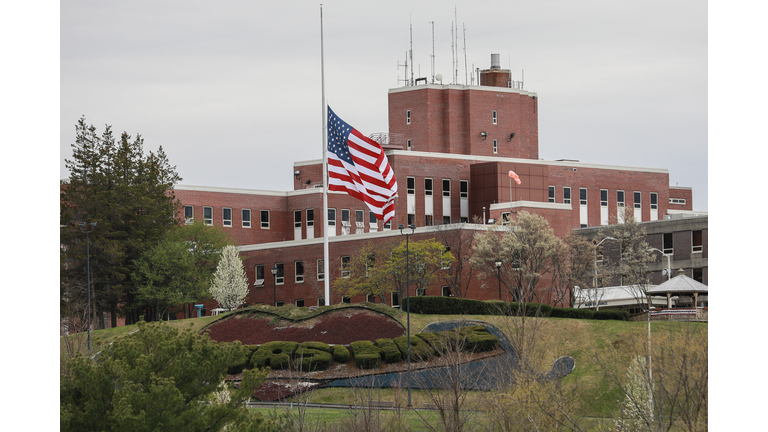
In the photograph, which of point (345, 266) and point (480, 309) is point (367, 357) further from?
Result: point (345, 266)

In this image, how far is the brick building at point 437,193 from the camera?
3044 inches

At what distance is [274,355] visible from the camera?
44781mm

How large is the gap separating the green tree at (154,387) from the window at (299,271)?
50.0m

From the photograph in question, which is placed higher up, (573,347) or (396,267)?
(396,267)

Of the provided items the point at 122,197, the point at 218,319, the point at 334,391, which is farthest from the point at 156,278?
the point at 334,391

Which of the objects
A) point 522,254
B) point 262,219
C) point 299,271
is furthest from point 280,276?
point 522,254

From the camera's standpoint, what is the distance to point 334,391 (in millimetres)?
43719

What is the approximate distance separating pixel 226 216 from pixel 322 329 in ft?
127

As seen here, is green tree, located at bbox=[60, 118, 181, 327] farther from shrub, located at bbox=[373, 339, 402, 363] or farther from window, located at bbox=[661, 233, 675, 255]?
window, located at bbox=[661, 233, 675, 255]

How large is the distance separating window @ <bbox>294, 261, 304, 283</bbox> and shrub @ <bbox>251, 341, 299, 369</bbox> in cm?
3057

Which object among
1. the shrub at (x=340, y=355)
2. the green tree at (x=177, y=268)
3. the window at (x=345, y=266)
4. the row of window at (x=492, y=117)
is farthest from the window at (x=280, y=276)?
the shrub at (x=340, y=355)

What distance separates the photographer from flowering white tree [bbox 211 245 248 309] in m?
68.5

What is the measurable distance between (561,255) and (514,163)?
64.4 ft

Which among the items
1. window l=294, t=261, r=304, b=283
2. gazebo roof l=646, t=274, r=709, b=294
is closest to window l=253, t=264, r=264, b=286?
window l=294, t=261, r=304, b=283
